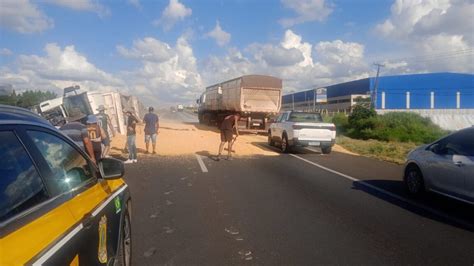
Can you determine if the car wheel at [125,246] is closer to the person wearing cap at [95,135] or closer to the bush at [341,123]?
the person wearing cap at [95,135]

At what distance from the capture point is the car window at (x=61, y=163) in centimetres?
269

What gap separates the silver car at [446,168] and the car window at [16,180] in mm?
6477

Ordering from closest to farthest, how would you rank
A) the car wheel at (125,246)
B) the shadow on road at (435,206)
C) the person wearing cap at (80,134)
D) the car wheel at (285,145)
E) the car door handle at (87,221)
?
the car door handle at (87,221) < the car wheel at (125,246) < the shadow on road at (435,206) < the person wearing cap at (80,134) < the car wheel at (285,145)

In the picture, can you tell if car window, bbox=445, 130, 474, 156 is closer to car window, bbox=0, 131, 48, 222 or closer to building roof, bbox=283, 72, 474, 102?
car window, bbox=0, 131, 48, 222

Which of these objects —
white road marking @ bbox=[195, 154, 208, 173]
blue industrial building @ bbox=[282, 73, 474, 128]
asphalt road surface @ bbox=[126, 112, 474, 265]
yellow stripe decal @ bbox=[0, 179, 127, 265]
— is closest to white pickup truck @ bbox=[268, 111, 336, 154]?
white road marking @ bbox=[195, 154, 208, 173]

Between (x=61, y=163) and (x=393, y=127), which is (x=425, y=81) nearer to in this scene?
(x=393, y=127)

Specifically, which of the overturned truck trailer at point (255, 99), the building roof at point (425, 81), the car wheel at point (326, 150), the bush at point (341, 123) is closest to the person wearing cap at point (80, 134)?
the car wheel at point (326, 150)

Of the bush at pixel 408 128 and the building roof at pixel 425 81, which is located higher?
the building roof at pixel 425 81

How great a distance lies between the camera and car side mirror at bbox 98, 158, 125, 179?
3.63 meters

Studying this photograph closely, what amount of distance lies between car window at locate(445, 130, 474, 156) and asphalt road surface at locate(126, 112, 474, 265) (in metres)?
0.98

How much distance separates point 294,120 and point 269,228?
38.1ft

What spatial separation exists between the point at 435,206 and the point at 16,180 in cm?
717

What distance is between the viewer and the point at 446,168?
24.6 ft

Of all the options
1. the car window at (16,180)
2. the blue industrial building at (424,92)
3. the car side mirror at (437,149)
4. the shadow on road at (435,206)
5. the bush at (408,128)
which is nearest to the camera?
the car window at (16,180)
